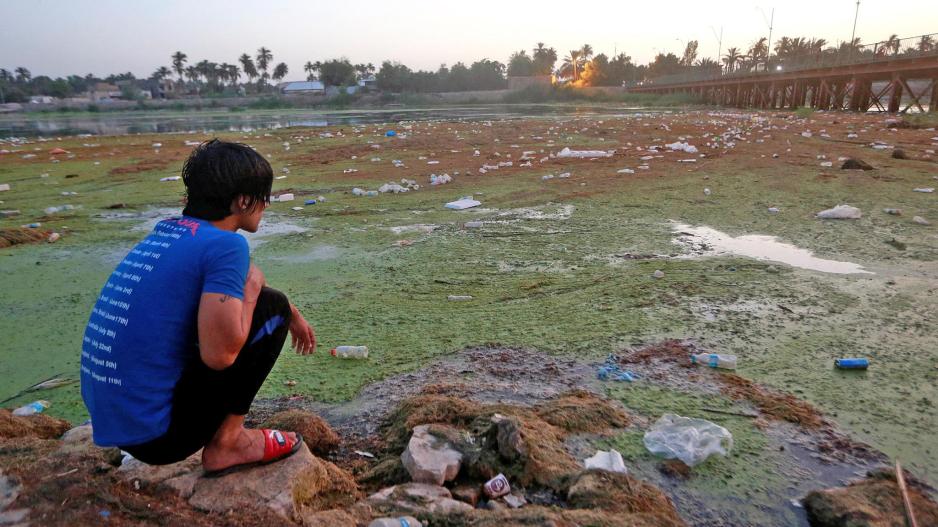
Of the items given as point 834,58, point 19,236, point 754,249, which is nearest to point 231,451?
point 754,249

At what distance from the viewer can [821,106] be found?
26.6 meters

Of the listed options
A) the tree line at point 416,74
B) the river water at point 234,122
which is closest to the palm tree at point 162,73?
the tree line at point 416,74

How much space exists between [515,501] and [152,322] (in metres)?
1.11

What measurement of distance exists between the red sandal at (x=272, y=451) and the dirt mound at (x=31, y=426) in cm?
86

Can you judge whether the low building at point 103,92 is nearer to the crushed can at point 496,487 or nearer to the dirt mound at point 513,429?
the dirt mound at point 513,429

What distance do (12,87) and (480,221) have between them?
87.1 m

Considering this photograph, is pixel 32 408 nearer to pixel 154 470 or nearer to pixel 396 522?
pixel 154 470

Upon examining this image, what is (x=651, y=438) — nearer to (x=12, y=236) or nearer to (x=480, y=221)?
(x=480, y=221)

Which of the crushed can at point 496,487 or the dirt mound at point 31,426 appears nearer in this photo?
the crushed can at point 496,487

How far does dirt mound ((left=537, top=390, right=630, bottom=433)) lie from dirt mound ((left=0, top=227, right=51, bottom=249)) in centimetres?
525

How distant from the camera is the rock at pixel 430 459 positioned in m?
1.68

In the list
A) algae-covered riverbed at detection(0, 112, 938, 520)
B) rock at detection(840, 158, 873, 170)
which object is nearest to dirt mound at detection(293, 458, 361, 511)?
algae-covered riverbed at detection(0, 112, 938, 520)

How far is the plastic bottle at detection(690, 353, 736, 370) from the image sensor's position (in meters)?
2.42

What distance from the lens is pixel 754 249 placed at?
4125 millimetres
